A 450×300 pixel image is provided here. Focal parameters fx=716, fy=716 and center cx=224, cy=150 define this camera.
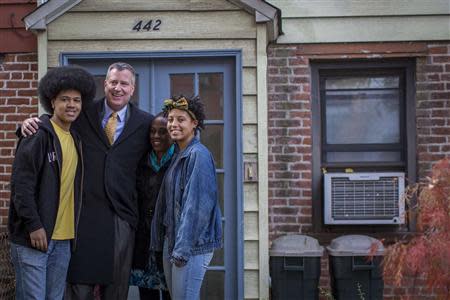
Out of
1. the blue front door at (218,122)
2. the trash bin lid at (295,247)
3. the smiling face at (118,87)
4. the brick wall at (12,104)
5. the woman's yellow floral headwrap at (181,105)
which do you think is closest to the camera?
the woman's yellow floral headwrap at (181,105)

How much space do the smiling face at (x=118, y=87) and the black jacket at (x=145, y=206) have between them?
0.41 meters

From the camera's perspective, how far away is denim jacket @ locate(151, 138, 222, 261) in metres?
4.08

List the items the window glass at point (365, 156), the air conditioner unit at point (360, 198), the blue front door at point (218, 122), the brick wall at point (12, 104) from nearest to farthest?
the blue front door at point (218, 122) < the air conditioner unit at point (360, 198) < the brick wall at point (12, 104) < the window glass at point (365, 156)

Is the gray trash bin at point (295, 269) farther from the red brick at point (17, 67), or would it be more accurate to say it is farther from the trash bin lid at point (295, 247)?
the red brick at point (17, 67)

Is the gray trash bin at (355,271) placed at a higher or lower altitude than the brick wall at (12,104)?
lower

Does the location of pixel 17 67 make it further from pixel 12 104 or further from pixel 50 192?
pixel 50 192

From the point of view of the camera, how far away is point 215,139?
617cm

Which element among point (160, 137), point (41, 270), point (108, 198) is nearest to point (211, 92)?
point (160, 137)

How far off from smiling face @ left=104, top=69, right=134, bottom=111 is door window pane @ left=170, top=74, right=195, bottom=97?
162 cm

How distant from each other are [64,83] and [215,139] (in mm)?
2141

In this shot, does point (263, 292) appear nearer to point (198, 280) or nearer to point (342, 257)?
point (342, 257)

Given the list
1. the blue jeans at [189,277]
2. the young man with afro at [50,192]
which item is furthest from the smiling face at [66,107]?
the blue jeans at [189,277]

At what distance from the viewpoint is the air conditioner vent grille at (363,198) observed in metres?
6.49

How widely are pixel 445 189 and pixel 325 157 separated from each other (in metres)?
2.97
